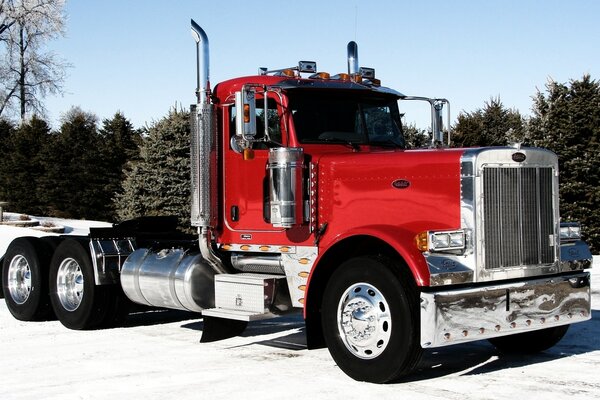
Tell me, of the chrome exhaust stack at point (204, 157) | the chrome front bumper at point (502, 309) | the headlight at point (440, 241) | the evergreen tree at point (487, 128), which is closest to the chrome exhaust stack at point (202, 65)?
the chrome exhaust stack at point (204, 157)

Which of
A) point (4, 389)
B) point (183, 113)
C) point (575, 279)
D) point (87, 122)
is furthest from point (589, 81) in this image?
point (87, 122)

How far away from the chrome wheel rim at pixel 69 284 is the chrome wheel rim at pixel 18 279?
35.1 inches

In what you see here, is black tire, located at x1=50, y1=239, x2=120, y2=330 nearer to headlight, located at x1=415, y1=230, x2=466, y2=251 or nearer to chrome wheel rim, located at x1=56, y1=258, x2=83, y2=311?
chrome wheel rim, located at x1=56, y1=258, x2=83, y2=311

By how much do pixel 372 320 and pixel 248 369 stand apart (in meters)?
1.41

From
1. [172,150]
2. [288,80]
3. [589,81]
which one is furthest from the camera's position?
[172,150]

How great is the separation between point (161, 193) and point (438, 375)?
66.7 ft

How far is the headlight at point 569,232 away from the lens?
7.95 metres

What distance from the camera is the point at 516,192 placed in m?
7.38

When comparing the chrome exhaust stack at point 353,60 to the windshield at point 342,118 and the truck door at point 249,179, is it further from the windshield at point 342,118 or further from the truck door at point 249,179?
the truck door at point 249,179

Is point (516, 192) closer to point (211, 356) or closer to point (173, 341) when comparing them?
point (211, 356)

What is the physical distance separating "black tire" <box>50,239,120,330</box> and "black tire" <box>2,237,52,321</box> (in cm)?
29

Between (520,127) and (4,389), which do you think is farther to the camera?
(520,127)

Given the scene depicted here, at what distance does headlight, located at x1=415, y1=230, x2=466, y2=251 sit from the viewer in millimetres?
6910

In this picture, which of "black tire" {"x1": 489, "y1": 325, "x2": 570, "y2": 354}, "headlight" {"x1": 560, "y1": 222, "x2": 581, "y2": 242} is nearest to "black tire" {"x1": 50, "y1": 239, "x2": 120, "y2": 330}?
"black tire" {"x1": 489, "y1": 325, "x2": 570, "y2": 354}
